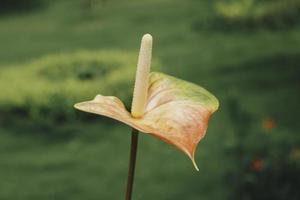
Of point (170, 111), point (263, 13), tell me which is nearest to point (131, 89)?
point (263, 13)

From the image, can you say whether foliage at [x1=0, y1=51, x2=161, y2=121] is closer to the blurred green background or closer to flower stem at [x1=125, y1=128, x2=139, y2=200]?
the blurred green background

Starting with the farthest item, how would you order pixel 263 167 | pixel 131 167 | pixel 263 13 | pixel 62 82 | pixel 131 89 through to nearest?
1. pixel 263 13
2. pixel 62 82
3. pixel 131 89
4. pixel 263 167
5. pixel 131 167

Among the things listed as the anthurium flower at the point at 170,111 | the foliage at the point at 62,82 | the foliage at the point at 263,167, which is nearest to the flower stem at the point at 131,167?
the anthurium flower at the point at 170,111

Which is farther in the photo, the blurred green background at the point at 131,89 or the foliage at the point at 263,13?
the foliage at the point at 263,13

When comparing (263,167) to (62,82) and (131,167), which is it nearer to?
(62,82)

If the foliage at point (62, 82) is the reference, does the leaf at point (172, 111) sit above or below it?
above

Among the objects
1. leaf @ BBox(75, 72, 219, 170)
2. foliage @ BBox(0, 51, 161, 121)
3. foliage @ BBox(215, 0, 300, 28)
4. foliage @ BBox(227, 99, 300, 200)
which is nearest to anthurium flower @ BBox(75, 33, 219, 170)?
leaf @ BBox(75, 72, 219, 170)

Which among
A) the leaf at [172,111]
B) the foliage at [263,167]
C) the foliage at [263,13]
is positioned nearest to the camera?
the leaf at [172,111]

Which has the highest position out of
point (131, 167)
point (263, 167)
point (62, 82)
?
point (131, 167)

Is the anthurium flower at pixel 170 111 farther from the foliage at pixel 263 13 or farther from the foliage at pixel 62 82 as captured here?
the foliage at pixel 263 13
